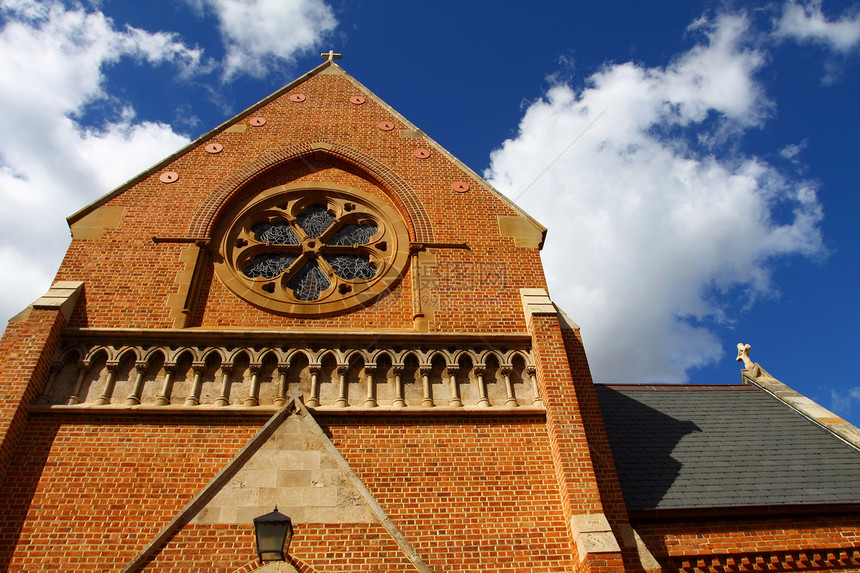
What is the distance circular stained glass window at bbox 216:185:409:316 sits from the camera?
9.06 m

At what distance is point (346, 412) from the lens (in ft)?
24.3

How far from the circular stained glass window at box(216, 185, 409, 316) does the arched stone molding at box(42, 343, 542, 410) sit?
1183 millimetres

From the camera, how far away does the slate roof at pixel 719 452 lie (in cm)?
827

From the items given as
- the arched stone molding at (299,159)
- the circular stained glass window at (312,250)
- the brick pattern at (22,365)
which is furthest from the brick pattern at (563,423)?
the brick pattern at (22,365)

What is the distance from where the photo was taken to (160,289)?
871 cm

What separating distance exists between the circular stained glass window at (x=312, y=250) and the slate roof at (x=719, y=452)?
4.76m

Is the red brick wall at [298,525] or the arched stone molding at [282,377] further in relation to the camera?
the arched stone molding at [282,377]

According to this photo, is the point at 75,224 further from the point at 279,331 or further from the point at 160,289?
the point at 279,331

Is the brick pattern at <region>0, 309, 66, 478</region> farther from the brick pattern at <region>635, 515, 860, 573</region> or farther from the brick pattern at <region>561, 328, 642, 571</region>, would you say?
the brick pattern at <region>635, 515, 860, 573</region>

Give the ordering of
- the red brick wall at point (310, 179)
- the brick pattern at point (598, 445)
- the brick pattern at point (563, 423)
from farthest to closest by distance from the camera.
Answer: the red brick wall at point (310, 179) < the brick pattern at point (598, 445) < the brick pattern at point (563, 423)

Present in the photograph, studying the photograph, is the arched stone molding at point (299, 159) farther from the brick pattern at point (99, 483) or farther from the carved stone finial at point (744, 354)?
the carved stone finial at point (744, 354)

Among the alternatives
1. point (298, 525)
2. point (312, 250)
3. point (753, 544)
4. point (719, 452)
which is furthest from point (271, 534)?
point (719, 452)

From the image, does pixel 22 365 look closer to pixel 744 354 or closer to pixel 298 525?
pixel 298 525

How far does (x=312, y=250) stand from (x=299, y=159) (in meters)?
2.12
